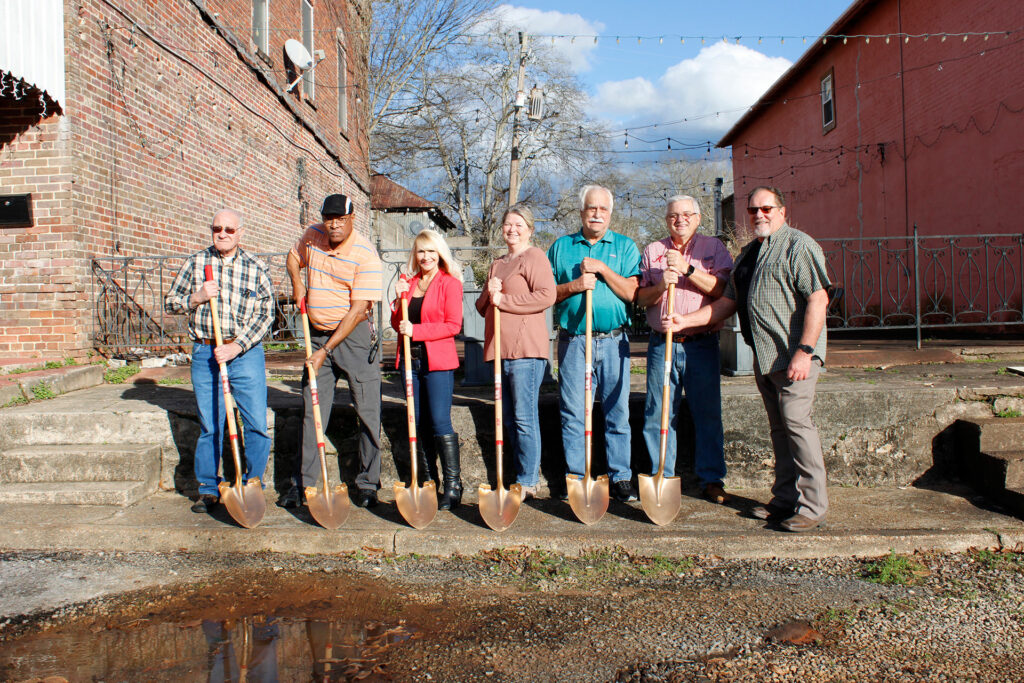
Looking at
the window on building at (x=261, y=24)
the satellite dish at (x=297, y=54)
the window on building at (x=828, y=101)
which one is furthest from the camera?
the window on building at (x=828, y=101)

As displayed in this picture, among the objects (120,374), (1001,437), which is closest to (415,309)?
(1001,437)

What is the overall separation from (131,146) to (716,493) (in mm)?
6754

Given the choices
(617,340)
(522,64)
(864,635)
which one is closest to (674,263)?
(617,340)

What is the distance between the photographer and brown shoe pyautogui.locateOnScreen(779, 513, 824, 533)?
3.82 meters

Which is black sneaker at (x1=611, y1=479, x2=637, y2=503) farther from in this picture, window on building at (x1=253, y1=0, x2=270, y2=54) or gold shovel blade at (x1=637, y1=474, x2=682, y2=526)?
window on building at (x1=253, y1=0, x2=270, y2=54)

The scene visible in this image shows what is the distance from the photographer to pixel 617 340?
14.2 feet

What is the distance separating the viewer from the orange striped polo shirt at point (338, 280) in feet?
14.0

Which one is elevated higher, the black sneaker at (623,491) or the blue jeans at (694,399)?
the blue jeans at (694,399)

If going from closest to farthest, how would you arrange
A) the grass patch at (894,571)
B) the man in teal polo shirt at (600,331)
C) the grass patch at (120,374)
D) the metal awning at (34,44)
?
1. the grass patch at (894,571)
2. the man in teal polo shirt at (600,331)
3. the metal awning at (34,44)
4. the grass patch at (120,374)

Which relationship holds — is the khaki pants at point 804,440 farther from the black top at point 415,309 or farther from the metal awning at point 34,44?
the metal awning at point 34,44

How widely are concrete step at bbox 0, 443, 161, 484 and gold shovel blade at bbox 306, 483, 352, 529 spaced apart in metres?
1.40

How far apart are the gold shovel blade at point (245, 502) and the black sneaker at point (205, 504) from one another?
309mm

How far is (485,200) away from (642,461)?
26.6 metres

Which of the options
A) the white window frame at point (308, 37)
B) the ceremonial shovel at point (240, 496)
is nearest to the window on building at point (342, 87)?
the white window frame at point (308, 37)
